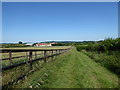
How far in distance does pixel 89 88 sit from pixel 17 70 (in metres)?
2.90

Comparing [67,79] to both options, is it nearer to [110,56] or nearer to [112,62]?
[112,62]

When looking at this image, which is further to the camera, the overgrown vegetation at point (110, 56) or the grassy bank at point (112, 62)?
the overgrown vegetation at point (110, 56)

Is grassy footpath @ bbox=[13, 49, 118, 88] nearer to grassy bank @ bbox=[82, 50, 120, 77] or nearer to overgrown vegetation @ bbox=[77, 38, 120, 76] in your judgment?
grassy bank @ bbox=[82, 50, 120, 77]

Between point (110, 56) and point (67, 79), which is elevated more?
point (110, 56)

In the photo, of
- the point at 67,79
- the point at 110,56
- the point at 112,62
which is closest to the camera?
the point at 67,79

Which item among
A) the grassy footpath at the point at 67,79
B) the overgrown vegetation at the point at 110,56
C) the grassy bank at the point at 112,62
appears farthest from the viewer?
the overgrown vegetation at the point at 110,56

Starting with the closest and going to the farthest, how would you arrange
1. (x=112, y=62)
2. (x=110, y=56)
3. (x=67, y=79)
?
(x=67, y=79), (x=112, y=62), (x=110, y=56)

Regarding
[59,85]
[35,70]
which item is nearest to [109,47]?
[35,70]

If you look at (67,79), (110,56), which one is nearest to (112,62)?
(110,56)

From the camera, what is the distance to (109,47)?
22594 millimetres

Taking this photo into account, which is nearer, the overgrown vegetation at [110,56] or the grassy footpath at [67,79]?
the grassy footpath at [67,79]

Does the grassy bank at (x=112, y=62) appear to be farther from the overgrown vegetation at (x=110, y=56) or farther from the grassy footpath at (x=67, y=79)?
the grassy footpath at (x=67, y=79)

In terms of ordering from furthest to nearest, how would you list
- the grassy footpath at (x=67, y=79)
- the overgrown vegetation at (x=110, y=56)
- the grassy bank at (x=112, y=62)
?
1. the overgrown vegetation at (x=110, y=56)
2. the grassy bank at (x=112, y=62)
3. the grassy footpath at (x=67, y=79)

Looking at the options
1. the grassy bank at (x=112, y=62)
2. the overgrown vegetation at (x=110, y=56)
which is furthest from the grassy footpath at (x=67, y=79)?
the overgrown vegetation at (x=110, y=56)
